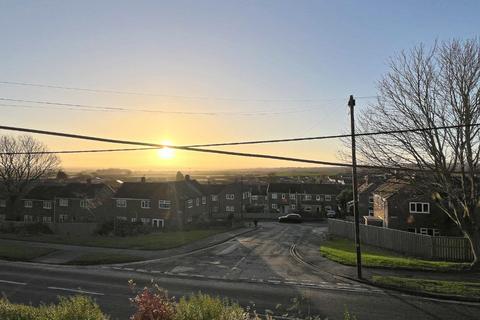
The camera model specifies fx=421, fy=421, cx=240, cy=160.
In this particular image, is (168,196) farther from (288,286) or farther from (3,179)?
(288,286)

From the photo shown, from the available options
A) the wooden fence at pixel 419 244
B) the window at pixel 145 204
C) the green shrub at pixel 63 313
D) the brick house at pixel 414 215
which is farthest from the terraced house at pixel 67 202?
the green shrub at pixel 63 313

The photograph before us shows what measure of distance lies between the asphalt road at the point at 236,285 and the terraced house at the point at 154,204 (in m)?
27.1

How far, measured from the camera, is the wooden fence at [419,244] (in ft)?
100

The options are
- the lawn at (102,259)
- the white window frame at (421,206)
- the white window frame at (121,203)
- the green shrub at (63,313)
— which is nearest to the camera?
the green shrub at (63,313)

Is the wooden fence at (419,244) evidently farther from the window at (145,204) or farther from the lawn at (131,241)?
the window at (145,204)

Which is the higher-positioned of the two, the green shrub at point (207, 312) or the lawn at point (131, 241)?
the green shrub at point (207, 312)

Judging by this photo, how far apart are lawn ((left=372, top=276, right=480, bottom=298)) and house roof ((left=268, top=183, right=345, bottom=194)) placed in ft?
248

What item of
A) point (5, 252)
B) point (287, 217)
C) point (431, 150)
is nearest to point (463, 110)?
point (431, 150)

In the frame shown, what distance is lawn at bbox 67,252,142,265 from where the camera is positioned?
2986 cm

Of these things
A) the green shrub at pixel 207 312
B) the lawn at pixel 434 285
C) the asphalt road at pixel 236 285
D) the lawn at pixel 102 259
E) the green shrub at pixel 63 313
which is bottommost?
the asphalt road at pixel 236 285

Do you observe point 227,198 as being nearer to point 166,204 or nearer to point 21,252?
point 166,204

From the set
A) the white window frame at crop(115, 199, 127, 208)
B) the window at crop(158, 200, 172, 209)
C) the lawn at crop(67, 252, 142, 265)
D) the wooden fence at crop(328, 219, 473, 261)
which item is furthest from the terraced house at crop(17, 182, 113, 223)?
the wooden fence at crop(328, 219, 473, 261)

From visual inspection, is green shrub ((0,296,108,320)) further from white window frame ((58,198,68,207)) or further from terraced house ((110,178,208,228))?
white window frame ((58,198,68,207))

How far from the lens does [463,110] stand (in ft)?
78.4
